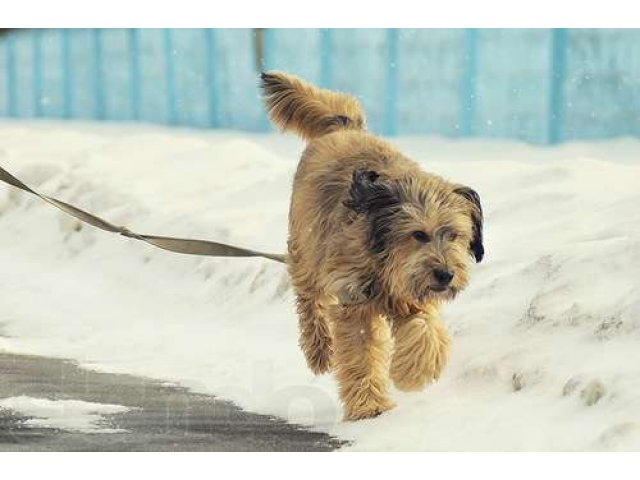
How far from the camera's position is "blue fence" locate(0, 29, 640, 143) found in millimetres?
6219

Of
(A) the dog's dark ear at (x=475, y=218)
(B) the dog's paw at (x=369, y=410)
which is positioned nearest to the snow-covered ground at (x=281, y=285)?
(B) the dog's paw at (x=369, y=410)

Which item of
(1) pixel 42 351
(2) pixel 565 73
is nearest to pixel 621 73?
(2) pixel 565 73

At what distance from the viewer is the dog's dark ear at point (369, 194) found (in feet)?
17.1

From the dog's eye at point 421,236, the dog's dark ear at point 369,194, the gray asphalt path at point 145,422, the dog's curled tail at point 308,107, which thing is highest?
the dog's curled tail at point 308,107

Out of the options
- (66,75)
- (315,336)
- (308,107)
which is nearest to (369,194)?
(315,336)

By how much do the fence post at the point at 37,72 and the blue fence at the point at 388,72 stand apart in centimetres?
1

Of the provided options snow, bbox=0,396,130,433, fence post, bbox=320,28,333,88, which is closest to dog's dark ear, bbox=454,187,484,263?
fence post, bbox=320,28,333,88

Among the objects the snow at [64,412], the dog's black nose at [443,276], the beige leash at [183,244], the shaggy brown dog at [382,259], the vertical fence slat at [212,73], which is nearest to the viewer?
the dog's black nose at [443,276]

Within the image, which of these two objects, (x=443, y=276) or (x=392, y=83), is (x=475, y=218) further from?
(x=392, y=83)

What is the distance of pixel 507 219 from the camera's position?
20.8 ft

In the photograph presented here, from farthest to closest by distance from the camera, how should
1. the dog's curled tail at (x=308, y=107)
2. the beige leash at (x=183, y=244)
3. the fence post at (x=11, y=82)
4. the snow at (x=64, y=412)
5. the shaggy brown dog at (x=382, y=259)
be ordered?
the fence post at (x=11, y=82), the dog's curled tail at (x=308, y=107), the beige leash at (x=183, y=244), the snow at (x=64, y=412), the shaggy brown dog at (x=382, y=259)

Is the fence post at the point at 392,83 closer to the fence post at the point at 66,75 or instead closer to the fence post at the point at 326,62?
the fence post at the point at 326,62

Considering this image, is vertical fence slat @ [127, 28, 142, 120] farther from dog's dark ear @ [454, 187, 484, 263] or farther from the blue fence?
dog's dark ear @ [454, 187, 484, 263]

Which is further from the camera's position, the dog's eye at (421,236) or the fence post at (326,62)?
the fence post at (326,62)
